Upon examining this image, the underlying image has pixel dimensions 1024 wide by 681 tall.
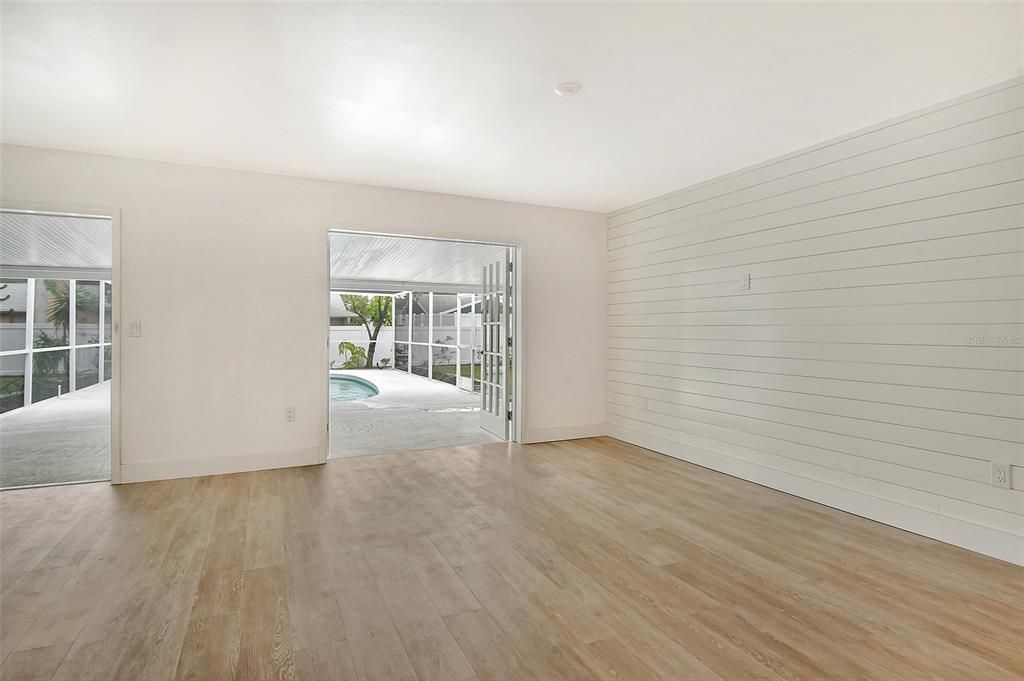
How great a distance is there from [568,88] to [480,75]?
50 centimetres

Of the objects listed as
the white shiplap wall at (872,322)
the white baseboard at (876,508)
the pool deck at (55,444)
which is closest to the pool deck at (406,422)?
the pool deck at (55,444)

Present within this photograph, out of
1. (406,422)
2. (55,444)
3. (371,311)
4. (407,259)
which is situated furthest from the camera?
(371,311)

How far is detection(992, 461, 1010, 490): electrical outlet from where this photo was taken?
2.65 m

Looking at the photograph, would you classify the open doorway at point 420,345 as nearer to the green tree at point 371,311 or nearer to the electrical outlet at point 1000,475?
the green tree at point 371,311

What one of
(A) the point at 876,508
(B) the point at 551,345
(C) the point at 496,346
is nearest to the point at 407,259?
(C) the point at 496,346

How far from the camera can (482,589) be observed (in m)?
2.32

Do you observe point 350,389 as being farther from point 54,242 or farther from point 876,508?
point 876,508

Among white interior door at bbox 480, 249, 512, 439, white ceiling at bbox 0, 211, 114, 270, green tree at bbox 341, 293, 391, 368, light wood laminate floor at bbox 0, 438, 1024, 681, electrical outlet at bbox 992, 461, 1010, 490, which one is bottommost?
light wood laminate floor at bbox 0, 438, 1024, 681

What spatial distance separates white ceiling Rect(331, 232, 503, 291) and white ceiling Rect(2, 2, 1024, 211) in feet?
7.80

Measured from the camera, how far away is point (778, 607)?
2.17 meters

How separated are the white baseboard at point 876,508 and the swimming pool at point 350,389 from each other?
6744 millimetres

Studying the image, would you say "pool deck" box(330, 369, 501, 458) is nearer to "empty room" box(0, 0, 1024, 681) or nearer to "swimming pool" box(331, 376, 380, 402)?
"empty room" box(0, 0, 1024, 681)

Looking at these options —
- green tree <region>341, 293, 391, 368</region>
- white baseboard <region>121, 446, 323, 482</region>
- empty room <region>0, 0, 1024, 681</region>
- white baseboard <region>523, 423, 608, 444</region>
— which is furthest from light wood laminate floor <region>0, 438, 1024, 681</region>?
green tree <region>341, 293, 391, 368</region>

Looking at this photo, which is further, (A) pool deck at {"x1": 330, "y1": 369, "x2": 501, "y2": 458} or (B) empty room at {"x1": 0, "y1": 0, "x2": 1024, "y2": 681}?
(A) pool deck at {"x1": 330, "y1": 369, "x2": 501, "y2": 458}
